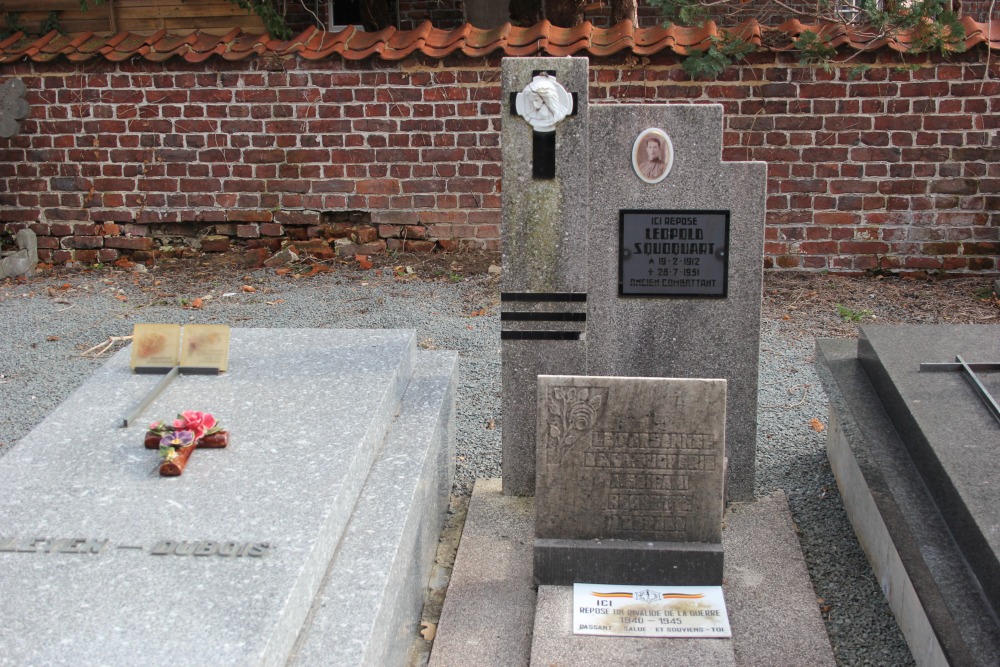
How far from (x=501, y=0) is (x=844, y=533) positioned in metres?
7.69

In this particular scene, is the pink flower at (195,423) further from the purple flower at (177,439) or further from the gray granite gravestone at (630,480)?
the gray granite gravestone at (630,480)

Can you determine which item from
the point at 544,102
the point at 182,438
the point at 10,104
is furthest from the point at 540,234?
the point at 10,104

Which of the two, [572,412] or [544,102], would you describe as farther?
[544,102]

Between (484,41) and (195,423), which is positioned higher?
(484,41)

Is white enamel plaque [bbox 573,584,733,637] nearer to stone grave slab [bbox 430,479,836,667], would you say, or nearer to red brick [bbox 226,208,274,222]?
stone grave slab [bbox 430,479,836,667]

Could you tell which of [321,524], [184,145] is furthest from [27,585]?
[184,145]

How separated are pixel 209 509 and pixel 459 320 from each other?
377cm

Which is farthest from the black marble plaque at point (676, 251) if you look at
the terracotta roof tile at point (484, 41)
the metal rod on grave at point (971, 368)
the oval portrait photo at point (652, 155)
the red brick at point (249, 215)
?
the red brick at point (249, 215)

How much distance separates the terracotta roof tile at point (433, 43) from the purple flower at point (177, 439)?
16.1 ft

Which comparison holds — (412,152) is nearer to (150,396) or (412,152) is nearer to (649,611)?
(150,396)

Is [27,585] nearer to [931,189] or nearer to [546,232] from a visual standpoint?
[546,232]

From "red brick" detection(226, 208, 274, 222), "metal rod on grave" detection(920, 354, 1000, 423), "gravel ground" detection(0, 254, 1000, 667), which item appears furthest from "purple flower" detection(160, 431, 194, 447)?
"red brick" detection(226, 208, 274, 222)

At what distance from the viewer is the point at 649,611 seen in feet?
10.8

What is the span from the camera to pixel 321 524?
2.85 m
